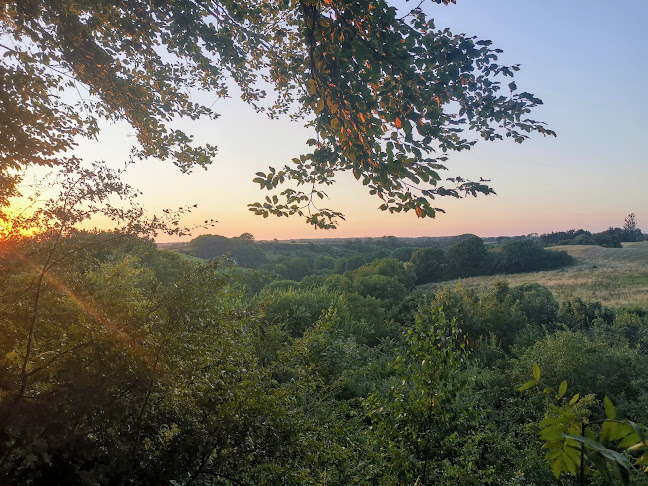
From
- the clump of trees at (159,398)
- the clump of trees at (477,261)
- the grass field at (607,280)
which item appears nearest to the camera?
Answer: the clump of trees at (159,398)

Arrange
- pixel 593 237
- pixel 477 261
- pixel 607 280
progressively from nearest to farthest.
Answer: pixel 607 280, pixel 477 261, pixel 593 237

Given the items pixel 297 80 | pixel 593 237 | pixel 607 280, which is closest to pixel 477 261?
pixel 607 280

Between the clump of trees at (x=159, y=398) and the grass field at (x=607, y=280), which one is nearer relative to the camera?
the clump of trees at (x=159, y=398)

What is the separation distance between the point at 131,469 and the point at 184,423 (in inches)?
20.7

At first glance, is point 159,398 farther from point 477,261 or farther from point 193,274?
point 477,261

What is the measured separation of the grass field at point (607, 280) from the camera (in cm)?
2972

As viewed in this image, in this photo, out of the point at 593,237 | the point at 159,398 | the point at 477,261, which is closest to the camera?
the point at 159,398

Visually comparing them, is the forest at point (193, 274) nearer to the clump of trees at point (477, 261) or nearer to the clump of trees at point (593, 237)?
the clump of trees at point (477, 261)

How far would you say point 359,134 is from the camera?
3.06 m

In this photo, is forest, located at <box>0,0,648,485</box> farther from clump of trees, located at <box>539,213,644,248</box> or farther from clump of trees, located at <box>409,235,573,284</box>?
clump of trees, located at <box>539,213,644,248</box>

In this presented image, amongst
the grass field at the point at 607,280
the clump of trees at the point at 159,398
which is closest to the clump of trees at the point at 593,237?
the grass field at the point at 607,280

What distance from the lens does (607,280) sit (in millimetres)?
38219

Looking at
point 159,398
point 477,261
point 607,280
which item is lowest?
point 607,280

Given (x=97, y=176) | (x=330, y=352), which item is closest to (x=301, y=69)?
(x=97, y=176)
